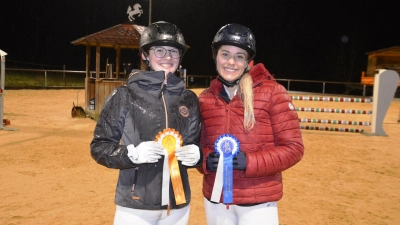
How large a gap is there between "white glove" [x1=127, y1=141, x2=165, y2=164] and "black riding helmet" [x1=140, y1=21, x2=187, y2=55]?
2.11ft

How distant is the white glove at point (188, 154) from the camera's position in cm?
201

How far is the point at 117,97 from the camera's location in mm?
2055

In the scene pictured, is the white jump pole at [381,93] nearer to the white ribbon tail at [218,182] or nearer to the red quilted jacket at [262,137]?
the red quilted jacket at [262,137]

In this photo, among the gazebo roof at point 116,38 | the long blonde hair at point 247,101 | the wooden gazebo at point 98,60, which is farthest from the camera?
the gazebo roof at point 116,38

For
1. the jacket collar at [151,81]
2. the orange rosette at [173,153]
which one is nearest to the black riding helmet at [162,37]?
the jacket collar at [151,81]

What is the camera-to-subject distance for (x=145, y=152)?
6.34ft

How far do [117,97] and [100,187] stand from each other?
11.1ft

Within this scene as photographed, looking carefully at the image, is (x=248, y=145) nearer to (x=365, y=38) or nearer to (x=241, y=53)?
(x=241, y=53)

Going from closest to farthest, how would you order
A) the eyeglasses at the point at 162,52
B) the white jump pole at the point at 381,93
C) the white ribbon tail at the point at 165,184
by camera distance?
the white ribbon tail at the point at 165,184 < the eyeglasses at the point at 162,52 < the white jump pole at the point at 381,93

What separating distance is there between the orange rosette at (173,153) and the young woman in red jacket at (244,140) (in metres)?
0.20

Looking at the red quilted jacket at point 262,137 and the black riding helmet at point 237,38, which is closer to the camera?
the red quilted jacket at point 262,137

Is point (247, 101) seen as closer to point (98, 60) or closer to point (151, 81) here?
point (151, 81)

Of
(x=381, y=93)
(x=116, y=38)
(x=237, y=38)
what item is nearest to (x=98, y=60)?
(x=116, y=38)

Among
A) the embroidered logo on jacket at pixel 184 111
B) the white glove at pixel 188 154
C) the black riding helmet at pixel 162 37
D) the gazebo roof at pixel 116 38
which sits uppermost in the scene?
the gazebo roof at pixel 116 38
